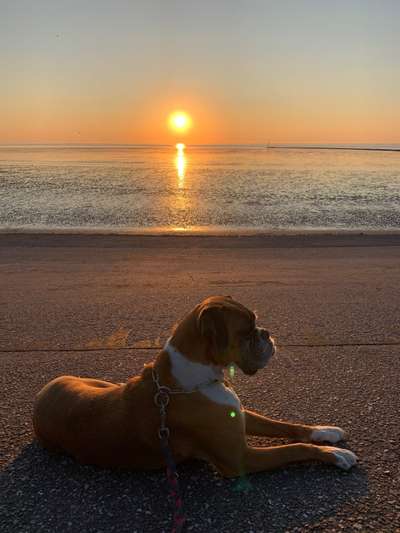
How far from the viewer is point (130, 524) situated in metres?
2.89

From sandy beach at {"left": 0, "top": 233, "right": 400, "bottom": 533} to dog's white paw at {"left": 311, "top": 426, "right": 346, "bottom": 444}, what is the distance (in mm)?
93

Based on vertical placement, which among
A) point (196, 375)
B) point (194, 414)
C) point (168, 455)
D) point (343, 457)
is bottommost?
point (343, 457)

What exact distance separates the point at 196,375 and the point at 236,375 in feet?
5.28

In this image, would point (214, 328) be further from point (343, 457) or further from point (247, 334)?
point (343, 457)

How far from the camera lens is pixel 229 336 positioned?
3.25 meters

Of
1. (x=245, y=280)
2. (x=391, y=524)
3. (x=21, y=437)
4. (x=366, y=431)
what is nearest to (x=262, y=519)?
(x=391, y=524)

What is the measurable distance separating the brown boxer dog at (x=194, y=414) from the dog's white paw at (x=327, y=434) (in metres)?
0.21

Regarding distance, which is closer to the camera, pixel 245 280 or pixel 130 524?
pixel 130 524

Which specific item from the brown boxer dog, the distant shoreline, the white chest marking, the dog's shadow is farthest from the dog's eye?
the distant shoreline

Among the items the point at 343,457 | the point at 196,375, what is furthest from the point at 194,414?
the point at 343,457

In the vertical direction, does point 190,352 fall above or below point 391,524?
above

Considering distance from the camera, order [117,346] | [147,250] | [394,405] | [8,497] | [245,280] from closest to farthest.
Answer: [8,497], [394,405], [117,346], [245,280], [147,250]

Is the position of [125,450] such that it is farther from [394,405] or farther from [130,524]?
[394,405]

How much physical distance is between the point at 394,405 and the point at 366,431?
1.79ft
